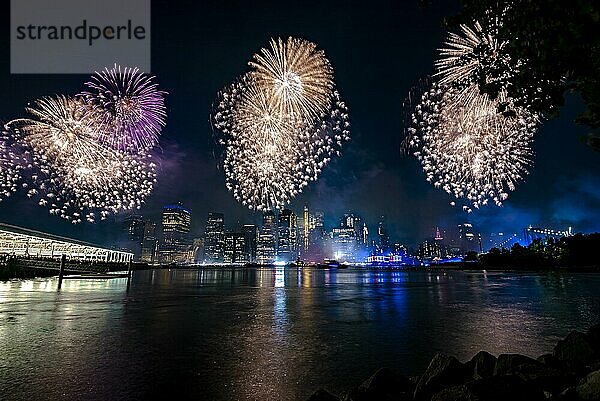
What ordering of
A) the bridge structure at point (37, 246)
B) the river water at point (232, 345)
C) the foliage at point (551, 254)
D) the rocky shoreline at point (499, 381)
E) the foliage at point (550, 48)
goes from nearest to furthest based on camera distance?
the rocky shoreline at point (499, 381), the foliage at point (550, 48), the river water at point (232, 345), the bridge structure at point (37, 246), the foliage at point (551, 254)

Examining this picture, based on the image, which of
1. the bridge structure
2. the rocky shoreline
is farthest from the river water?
the bridge structure

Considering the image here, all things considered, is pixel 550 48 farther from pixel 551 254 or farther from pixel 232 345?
pixel 551 254

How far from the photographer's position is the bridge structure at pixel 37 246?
65.2m

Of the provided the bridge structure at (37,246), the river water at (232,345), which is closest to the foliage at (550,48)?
the river water at (232,345)

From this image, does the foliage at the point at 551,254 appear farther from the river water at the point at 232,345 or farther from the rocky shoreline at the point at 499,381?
the rocky shoreline at the point at 499,381

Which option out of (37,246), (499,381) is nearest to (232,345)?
(499,381)

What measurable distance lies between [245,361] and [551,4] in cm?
976

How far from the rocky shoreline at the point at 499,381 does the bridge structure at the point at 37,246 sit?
53015mm

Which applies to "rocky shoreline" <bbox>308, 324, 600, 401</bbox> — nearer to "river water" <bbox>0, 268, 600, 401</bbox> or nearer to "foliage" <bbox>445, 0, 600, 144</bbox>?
"river water" <bbox>0, 268, 600, 401</bbox>

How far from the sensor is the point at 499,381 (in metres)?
5.99

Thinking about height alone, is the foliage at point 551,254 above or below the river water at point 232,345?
above

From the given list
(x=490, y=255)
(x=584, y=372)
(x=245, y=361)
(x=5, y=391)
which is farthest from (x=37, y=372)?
(x=490, y=255)

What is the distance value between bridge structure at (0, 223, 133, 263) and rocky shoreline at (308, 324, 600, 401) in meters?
53.0

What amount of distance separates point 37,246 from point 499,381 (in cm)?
9467
